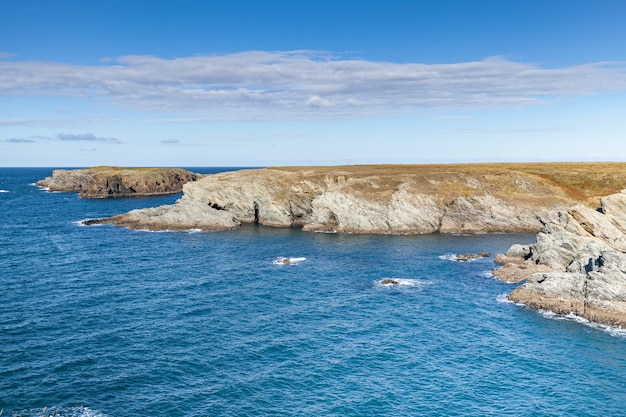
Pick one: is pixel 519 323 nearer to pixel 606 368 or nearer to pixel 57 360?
pixel 606 368

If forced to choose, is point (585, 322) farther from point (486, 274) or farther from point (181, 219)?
point (181, 219)

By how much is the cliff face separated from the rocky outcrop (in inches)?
1253

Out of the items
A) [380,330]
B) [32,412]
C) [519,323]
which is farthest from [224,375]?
[519,323]

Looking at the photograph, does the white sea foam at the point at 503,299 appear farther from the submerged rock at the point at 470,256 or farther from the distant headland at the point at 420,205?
the submerged rock at the point at 470,256

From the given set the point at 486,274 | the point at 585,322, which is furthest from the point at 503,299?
the point at 486,274

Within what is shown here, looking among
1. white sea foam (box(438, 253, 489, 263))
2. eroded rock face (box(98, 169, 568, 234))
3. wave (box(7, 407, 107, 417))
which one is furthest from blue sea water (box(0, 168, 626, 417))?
eroded rock face (box(98, 169, 568, 234))

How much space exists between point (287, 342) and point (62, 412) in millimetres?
21831

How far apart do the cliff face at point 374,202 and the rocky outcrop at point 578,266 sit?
31.8 meters

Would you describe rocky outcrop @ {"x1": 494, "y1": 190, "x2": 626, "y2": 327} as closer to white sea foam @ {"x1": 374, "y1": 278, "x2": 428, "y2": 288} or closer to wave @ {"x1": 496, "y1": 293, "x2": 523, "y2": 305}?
wave @ {"x1": 496, "y1": 293, "x2": 523, "y2": 305}

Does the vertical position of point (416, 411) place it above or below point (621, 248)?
below

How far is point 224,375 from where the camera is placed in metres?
42.5

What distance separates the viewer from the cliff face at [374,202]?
115m

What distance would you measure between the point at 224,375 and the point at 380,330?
19105 mm

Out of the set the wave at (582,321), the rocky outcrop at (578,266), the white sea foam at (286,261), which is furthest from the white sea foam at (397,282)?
the white sea foam at (286,261)
